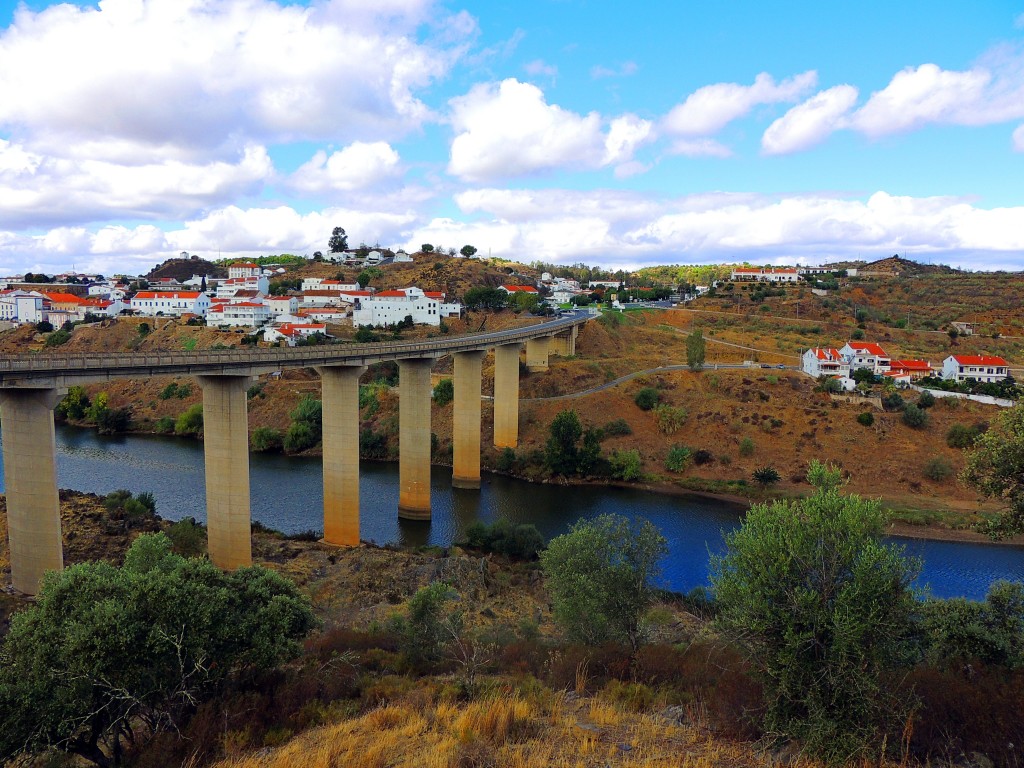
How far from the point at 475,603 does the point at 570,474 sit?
80.4 ft

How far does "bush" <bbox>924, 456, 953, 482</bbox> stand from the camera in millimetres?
42062

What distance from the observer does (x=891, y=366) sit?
2263 inches

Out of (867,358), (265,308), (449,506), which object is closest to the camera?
(449,506)

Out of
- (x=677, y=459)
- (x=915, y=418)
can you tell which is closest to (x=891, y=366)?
(x=915, y=418)

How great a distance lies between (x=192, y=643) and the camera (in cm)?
1134

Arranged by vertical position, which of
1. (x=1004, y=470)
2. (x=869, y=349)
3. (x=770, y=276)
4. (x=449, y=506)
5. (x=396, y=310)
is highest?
(x=770, y=276)

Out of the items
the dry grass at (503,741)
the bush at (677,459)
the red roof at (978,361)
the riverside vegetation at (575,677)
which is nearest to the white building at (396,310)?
the bush at (677,459)

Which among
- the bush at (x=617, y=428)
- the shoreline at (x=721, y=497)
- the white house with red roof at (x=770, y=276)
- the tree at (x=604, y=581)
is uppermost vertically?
the white house with red roof at (x=770, y=276)

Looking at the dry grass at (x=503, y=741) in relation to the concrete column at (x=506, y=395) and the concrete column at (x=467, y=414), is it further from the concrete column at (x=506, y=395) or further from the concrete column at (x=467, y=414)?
the concrete column at (x=506, y=395)

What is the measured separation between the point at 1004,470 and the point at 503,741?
10.9 m

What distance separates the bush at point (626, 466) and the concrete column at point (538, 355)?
16.2m

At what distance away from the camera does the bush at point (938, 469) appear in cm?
4206

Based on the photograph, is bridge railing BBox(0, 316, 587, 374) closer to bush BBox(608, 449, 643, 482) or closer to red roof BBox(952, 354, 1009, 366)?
bush BBox(608, 449, 643, 482)

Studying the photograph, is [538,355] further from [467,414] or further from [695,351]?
[467,414]
